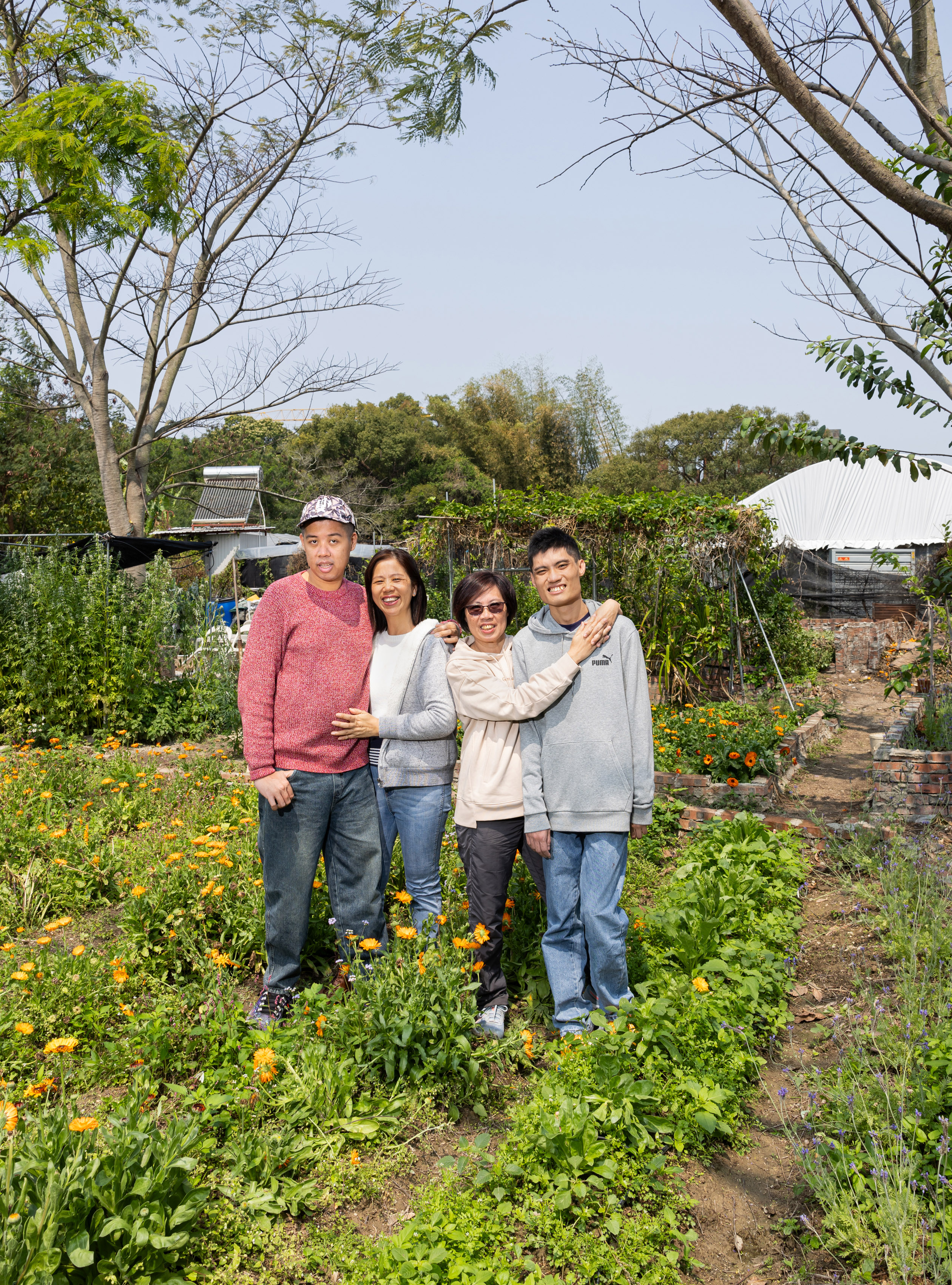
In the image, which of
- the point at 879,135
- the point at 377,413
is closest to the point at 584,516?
the point at 879,135

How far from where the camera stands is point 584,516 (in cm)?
941

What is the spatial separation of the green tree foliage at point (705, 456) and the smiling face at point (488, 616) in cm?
3635

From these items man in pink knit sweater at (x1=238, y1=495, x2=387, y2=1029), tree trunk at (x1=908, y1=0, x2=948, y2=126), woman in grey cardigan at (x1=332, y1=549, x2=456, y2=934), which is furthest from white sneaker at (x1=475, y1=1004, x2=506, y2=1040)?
tree trunk at (x1=908, y1=0, x2=948, y2=126)

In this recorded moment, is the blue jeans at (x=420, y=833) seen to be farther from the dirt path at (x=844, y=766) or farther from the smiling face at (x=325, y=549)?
the dirt path at (x=844, y=766)

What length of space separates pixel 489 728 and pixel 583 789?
0.41m

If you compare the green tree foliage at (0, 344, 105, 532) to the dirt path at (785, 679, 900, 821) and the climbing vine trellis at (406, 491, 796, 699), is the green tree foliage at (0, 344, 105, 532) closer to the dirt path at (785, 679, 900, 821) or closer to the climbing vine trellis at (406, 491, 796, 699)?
the climbing vine trellis at (406, 491, 796, 699)

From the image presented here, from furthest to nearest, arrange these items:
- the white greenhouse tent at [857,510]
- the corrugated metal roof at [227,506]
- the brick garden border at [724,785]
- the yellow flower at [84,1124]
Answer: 1. the corrugated metal roof at [227,506]
2. the white greenhouse tent at [857,510]
3. the brick garden border at [724,785]
4. the yellow flower at [84,1124]

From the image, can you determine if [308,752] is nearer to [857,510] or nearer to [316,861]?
[316,861]

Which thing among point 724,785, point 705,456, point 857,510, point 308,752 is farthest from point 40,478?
point 705,456

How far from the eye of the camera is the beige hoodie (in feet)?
9.16

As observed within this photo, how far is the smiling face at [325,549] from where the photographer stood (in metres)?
2.86

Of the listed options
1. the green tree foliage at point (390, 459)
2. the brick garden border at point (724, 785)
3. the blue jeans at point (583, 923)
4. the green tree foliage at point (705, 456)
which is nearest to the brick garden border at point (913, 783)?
the brick garden border at point (724, 785)

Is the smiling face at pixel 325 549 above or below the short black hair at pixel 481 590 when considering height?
above

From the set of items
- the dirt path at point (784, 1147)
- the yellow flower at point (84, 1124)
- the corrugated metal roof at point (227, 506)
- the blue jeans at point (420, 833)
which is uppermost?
the corrugated metal roof at point (227, 506)
